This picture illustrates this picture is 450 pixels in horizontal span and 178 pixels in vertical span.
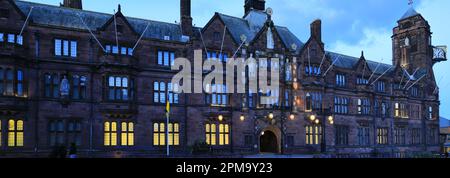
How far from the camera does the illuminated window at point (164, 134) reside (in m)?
36.3

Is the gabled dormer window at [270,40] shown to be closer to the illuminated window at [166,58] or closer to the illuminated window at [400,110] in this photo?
the illuminated window at [166,58]

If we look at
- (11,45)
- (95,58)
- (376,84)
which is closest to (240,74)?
(95,58)

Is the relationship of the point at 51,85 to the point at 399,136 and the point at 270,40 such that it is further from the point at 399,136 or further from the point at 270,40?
the point at 399,136

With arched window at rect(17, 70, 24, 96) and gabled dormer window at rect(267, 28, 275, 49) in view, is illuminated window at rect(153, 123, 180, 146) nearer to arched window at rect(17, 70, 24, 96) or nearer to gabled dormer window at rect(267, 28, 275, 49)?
arched window at rect(17, 70, 24, 96)

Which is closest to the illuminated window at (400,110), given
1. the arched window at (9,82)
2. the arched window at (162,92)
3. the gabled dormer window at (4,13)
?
the arched window at (162,92)

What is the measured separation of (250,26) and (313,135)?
50.0 ft

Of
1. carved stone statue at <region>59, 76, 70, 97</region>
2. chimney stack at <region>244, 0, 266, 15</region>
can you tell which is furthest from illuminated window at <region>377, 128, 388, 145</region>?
carved stone statue at <region>59, 76, 70, 97</region>

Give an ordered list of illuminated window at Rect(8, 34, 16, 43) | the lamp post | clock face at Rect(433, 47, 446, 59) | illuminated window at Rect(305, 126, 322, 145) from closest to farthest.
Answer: illuminated window at Rect(8, 34, 16, 43)
illuminated window at Rect(305, 126, 322, 145)
the lamp post
clock face at Rect(433, 47, 446, 59)

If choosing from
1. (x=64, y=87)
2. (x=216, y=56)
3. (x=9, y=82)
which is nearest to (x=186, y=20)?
(x=216, y=56)

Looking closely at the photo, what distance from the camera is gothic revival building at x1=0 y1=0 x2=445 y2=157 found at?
31.3 metres

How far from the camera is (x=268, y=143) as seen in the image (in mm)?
44938

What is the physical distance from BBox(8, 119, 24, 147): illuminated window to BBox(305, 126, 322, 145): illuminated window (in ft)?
97.8
